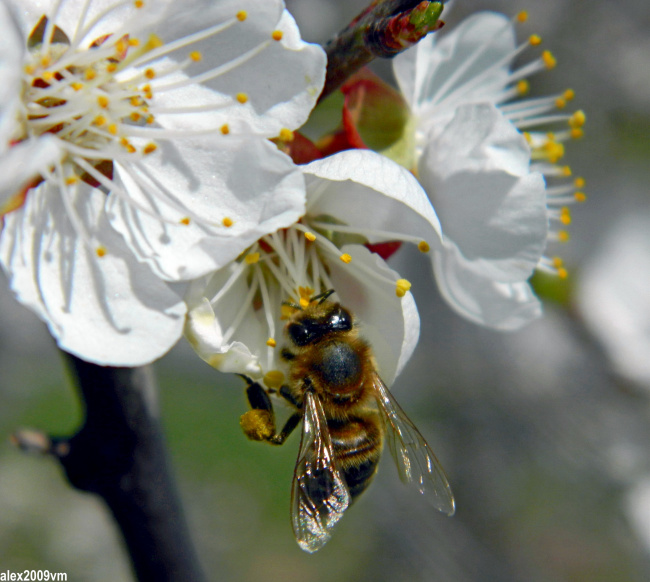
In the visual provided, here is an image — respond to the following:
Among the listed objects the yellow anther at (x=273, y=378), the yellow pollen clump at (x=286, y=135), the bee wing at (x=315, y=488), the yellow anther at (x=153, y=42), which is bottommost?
the bee wing at (x=315, y=488)

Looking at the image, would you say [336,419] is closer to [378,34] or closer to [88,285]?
[88,285]

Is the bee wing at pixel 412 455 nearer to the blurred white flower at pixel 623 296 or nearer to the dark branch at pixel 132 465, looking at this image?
the dark branch at pixel 132 465

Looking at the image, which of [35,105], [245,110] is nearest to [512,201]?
[245,110]

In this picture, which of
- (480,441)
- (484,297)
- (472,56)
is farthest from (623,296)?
(484,297)

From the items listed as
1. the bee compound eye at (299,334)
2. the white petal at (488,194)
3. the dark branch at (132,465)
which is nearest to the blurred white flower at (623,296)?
the white petal at (488,194)

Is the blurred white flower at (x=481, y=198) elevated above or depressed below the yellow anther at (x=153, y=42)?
below

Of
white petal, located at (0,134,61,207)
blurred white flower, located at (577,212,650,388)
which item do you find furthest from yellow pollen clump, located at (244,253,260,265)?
blurred white flower, located at (577,212,650,388)
